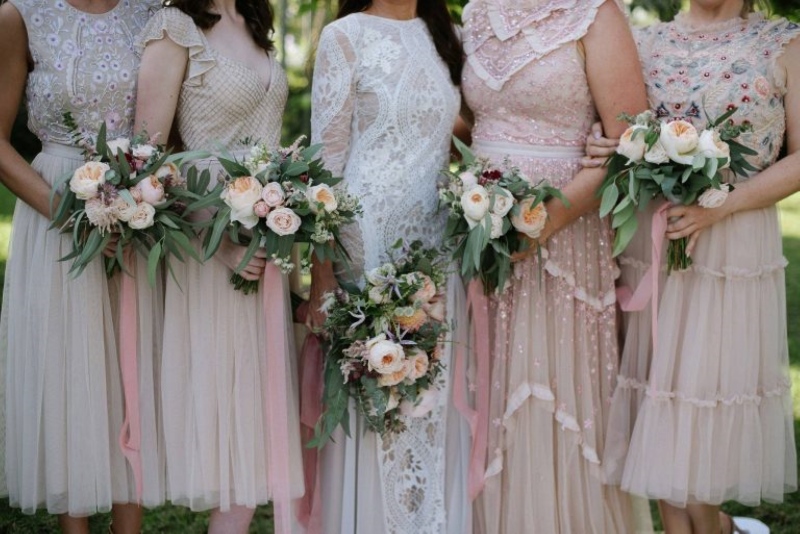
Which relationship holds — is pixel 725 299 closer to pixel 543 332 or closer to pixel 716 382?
pixel 716 382

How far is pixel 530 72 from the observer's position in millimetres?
3607

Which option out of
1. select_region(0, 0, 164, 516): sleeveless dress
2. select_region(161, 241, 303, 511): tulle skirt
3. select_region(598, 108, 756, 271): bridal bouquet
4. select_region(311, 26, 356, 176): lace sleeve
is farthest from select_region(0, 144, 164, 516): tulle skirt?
select_region(598, 108, 756, 271): bridal bouquet

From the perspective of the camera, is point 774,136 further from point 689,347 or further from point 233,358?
point 233,358

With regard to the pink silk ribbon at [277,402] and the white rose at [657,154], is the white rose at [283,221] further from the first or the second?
the white rose at [657,154]

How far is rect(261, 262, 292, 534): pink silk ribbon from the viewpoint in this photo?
3613 millimetres

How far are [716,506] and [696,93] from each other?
5.23 ft

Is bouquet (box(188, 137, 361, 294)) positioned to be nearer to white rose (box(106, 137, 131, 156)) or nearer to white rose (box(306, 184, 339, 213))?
white rose (box(306, 184, 339, 213))

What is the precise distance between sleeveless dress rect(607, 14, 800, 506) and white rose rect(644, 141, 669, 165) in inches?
→ 11.6

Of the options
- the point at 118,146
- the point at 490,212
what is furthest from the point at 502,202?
the point at 118,146

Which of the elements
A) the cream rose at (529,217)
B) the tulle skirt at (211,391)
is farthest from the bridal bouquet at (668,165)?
the tulle skirt at (211,391)

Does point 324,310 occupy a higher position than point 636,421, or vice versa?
point 324,310

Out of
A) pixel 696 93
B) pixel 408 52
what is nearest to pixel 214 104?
pixel 408 52

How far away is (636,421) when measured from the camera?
3754 millimetres

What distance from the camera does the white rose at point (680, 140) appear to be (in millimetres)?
3344
